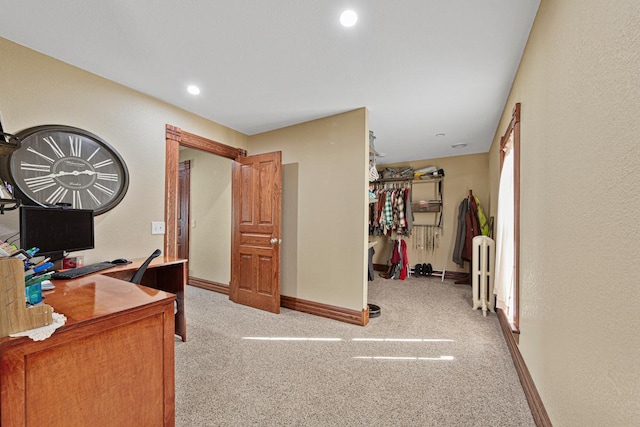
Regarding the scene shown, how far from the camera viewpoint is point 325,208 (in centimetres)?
316

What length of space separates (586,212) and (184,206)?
4.94m

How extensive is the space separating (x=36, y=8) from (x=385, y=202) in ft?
16.3

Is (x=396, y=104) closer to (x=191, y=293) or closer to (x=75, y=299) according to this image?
(x=75, y=299)

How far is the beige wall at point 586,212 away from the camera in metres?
0.76

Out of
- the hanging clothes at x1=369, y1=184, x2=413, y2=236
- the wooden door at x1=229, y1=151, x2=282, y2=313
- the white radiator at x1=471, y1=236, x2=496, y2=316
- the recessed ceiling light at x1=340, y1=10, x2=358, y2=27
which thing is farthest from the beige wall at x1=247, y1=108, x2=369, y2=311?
the hanging clothes at x1=369, y1=184, x2=413, y2=236

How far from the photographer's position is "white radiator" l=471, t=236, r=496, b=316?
3211 mm

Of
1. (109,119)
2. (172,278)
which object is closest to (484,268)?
(172,278)

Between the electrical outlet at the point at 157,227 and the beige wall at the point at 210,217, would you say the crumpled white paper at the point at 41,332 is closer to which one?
the electrical outlet at the point at 157,227

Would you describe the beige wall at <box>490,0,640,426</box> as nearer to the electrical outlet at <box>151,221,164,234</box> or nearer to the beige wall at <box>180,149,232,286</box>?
the electrical outlet at <box>151,221,164,234</box>

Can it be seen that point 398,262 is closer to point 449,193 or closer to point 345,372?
point 449,193

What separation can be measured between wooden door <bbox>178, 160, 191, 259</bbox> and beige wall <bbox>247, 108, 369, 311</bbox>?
1920mm

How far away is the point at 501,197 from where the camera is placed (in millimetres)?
2875

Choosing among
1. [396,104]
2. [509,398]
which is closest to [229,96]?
[396,104]

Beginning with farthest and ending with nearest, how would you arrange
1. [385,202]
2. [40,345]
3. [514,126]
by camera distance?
[385,202], [514,126], [40,345]
